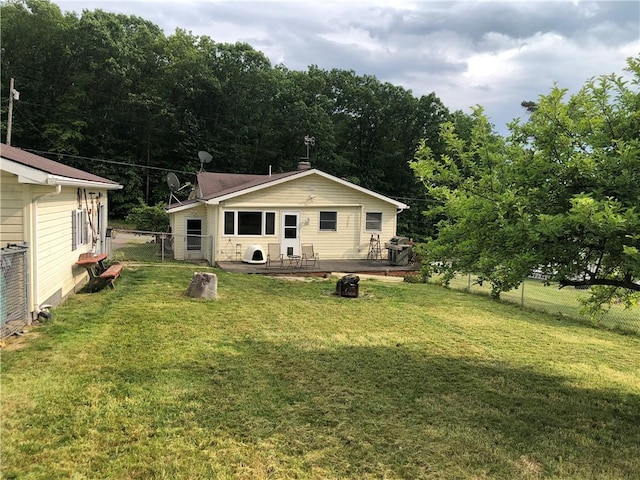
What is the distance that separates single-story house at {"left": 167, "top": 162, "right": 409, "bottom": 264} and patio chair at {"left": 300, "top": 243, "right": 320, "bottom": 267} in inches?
9.1

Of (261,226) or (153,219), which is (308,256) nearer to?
(261,226)

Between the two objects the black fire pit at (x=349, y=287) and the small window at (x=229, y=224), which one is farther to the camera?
the small window at (x=229, y=224)

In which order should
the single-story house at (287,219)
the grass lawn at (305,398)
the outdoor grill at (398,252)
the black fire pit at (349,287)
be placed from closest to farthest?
the grass lawn at (305,398) → the black fire pit at (349,287) → the single-story house at (287,219) → the outdoor grill at (398,252)

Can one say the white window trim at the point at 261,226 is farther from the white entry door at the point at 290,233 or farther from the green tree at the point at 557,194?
the green tree at the point at 557,194

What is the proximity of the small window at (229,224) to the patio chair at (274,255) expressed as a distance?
1461 mm

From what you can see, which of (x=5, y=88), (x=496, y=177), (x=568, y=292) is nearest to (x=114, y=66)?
(x=5, y=88)

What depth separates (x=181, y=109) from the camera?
40.3 m

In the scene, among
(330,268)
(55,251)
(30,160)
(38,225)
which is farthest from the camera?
(330,268)

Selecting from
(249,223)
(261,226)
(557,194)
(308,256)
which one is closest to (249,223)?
(249,223)

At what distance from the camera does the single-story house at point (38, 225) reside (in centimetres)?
669

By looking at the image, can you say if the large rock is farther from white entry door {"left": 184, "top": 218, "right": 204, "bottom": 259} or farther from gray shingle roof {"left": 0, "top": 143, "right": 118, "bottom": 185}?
white entry door {"left": 184, "top": 218, "right": 204, "bottom": 259}

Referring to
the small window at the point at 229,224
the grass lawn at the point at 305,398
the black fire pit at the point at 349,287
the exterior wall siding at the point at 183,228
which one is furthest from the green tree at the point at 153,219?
the grass lawn at the point at 305,398

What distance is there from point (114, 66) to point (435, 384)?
4008 cm

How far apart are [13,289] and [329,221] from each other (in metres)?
12.8
